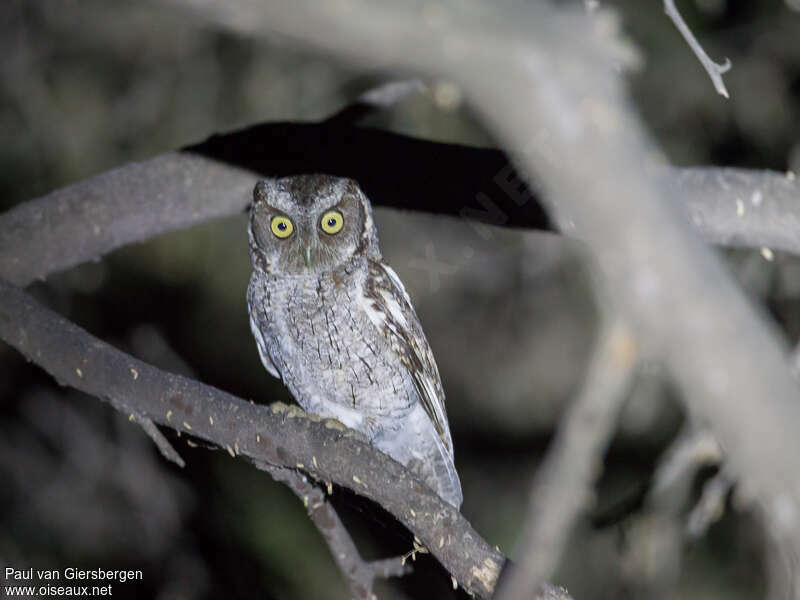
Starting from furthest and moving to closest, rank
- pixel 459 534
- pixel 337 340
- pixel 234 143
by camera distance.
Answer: pixel 234 143 < pixel 337 340 < pixel 459 534

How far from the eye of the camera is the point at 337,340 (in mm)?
2744

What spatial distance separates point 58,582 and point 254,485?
139 cm

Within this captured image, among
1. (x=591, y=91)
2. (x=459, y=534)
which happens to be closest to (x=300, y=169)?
(x=459, y=534)

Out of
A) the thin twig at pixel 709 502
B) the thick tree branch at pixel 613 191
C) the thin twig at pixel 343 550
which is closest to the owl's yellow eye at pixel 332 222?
the thin twig at pixel 343 550

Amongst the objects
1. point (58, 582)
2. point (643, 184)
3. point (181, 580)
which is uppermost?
point (643, 184)

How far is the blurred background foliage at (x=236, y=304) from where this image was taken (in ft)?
15.9

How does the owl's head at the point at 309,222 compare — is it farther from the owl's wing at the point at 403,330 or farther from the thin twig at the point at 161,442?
the thin twig at the point at 161,442

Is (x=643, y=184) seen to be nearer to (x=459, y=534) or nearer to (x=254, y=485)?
(x=459, y=534)

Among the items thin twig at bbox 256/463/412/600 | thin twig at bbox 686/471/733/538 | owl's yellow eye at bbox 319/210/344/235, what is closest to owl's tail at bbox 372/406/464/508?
thin twig at bbox 256/463/412/600

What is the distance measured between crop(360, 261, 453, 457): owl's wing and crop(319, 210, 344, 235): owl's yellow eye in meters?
0.20

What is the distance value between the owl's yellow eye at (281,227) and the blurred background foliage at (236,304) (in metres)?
1.89

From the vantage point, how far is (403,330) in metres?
2.79

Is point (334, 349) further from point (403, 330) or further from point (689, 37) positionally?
point (689, 37)

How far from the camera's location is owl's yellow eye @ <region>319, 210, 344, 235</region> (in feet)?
9.11
